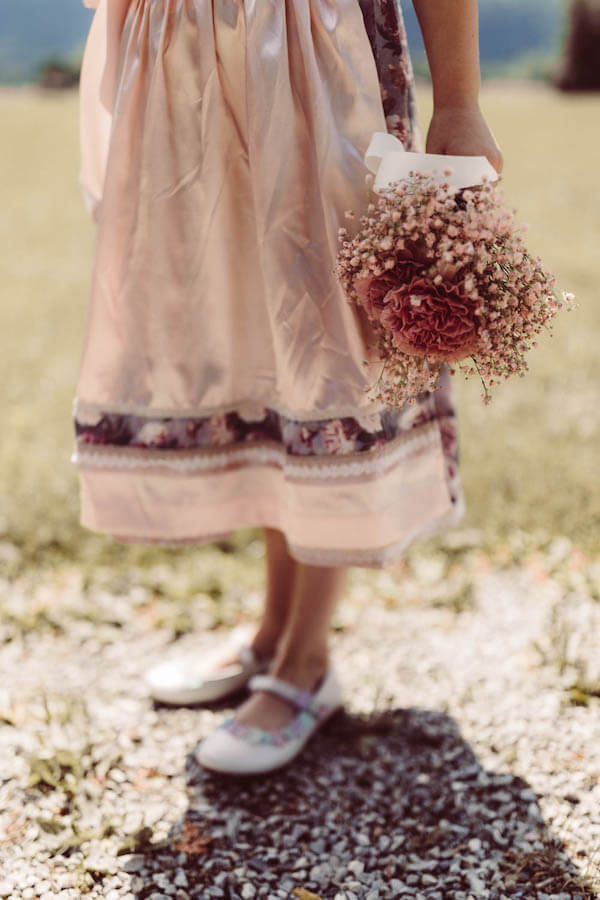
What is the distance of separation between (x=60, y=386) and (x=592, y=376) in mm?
2562

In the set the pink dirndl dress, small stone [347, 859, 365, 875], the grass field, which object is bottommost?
the grass field

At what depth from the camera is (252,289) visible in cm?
172

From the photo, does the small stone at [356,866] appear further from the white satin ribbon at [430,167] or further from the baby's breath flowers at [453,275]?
the white satin ribbon at [430,167]

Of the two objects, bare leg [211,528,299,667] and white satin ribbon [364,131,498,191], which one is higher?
white satin ribbon [364,131,498,191]

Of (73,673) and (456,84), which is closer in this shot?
(456,84)

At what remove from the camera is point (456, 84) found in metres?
1.59


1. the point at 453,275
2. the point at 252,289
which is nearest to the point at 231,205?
the point at 252,289

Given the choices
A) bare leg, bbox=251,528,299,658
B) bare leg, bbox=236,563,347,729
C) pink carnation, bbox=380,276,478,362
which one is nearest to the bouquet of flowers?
pink carnation, bbox=380,276,478,362

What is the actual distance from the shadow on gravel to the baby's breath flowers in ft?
2.92

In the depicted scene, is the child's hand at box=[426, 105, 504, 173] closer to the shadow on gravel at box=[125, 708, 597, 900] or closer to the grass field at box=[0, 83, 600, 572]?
the grass field at box=[0, 83, 600, 572]

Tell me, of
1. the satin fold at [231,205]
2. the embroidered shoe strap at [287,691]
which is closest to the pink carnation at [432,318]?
the satin fold at [231,205]

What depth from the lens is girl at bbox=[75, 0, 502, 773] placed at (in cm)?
154

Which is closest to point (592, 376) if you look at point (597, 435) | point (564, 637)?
point (597, 435)

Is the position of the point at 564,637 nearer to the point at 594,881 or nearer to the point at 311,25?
the point at 594,881
